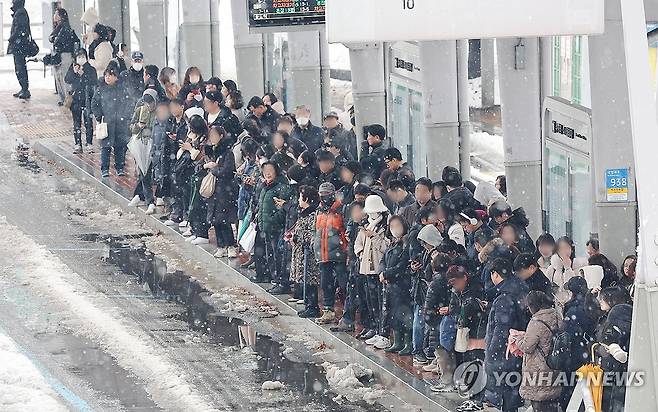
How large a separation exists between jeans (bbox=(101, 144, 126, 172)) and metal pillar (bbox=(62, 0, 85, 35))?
8.29 meters

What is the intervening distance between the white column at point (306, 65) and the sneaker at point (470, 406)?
1124cm

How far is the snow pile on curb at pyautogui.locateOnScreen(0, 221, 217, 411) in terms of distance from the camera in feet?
45.0

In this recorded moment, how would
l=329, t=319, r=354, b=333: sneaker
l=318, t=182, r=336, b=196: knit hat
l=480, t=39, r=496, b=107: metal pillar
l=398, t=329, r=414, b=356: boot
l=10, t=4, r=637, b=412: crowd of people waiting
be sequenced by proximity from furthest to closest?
l=480, t=39, r=496, b=107: metal pillar < l=329, t=319, r=354, b=333: sneaker < l=318, t=182, r=336, b=196: knit hat < l=398, t=329, r=414, b=356: boot < l=10, t=4, r=637, b=412: crowd of people waiting

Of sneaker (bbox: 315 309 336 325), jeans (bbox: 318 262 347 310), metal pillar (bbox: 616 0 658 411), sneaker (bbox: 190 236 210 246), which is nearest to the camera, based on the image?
metal pillar (bbox: 616 0 658 411)

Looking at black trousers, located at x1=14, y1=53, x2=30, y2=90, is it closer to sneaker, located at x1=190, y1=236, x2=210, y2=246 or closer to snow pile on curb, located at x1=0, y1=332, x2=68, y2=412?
sneaker, located at x1=190, y1=236, x2=210, y2=246

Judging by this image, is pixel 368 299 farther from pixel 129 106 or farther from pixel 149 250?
pixel 129 106

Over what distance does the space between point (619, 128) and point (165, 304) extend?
20.2 feet

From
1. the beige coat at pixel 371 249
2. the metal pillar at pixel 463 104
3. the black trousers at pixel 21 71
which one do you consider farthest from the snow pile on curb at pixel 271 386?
the black trousers at pixel 21 71

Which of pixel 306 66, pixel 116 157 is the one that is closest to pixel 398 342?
pixel 306 66

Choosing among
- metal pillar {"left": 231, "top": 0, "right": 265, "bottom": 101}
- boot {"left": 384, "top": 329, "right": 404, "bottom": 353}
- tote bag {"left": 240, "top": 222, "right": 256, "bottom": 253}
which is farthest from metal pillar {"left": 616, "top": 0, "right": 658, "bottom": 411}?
metal pillar {"left": 231, "top": 0, "right": 265, "bottom": 101}

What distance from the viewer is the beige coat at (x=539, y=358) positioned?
11.2m

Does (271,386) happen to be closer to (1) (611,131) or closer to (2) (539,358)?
(2) (539,358)

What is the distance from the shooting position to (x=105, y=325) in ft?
52.6

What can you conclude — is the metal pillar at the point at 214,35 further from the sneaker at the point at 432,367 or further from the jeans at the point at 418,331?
the sneaker at the point at 432,367
